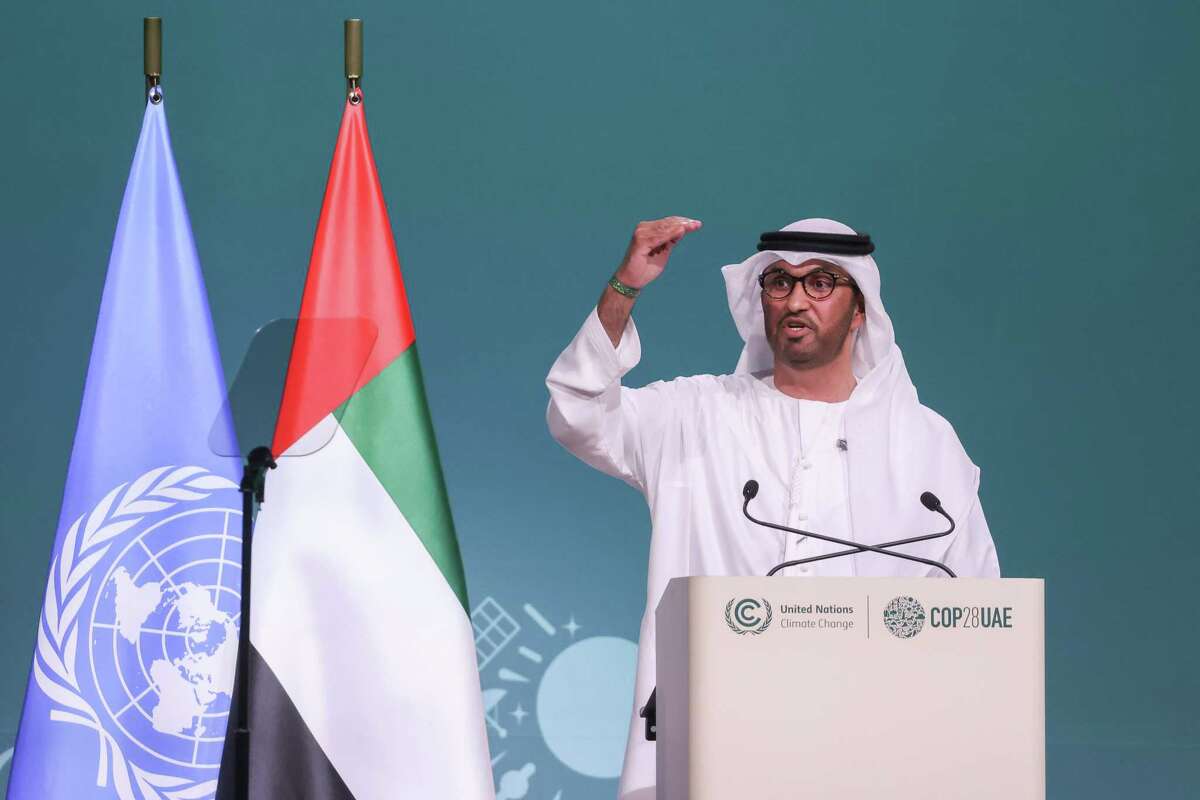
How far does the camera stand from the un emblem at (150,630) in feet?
8.61

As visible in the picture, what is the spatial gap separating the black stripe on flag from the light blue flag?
0.07m

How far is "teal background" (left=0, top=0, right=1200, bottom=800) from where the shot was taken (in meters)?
3.57

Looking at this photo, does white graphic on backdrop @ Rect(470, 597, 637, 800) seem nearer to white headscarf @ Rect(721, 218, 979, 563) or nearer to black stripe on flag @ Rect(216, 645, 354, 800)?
black stripe on flag @ Rect(216, 645, 354, 800)

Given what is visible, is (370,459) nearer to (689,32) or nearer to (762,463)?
(762,463)

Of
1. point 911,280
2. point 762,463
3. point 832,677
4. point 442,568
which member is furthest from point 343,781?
point 911,280

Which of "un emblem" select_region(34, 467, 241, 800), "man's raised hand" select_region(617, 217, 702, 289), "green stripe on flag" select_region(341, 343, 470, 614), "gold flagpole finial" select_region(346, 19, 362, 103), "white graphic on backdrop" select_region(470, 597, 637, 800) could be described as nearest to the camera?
"man's raised hand" select_region(617, 217, 702, 289)

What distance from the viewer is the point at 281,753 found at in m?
2.63

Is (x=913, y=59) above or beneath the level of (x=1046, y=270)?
above

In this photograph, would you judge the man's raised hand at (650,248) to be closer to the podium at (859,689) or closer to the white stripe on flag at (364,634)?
→ the white stripe on flag at (364,634)

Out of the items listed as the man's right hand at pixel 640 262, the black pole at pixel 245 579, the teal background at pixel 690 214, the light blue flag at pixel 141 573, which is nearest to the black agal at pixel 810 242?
the man's right hand at pixel 640 262

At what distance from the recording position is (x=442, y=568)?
275cm

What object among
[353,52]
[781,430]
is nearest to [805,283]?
[781,430]

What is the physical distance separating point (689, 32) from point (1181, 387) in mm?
1558

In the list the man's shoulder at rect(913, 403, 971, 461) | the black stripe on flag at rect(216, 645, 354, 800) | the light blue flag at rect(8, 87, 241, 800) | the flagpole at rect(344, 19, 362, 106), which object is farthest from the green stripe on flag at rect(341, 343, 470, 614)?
the man's shoulder at rect(913, 403, 971, 461)
